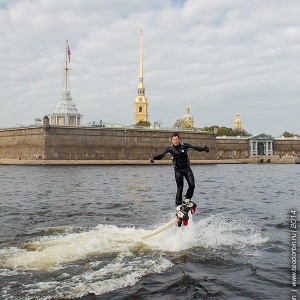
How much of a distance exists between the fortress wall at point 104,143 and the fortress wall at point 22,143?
236 cm

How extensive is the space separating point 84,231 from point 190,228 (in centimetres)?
291

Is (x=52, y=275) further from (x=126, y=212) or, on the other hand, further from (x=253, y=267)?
(x=126, y=212)

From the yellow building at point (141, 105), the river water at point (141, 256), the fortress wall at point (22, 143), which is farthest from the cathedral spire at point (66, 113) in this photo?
the river water at point (141, 256)

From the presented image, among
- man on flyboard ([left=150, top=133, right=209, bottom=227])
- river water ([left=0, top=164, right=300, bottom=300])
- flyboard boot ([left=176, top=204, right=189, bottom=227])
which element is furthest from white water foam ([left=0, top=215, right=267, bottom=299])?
man on flyboard ([left=150, top=133, right=209, bottom=227])

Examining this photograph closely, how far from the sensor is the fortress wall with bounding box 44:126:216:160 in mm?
68312

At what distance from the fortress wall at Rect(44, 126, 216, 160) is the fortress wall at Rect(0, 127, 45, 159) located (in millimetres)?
2357

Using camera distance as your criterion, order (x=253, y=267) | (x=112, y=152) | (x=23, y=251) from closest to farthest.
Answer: (x=253, y=267), (x=23, y=251), (x=112, y=152)

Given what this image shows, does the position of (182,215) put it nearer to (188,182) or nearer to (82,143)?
(188,182)

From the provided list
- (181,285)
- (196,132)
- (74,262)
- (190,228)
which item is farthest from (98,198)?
(196,132)

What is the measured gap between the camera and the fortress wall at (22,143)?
68.5 m

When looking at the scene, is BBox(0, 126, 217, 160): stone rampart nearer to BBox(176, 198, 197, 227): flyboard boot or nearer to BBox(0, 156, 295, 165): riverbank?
BBox(0, 156, 295, 165): riverbank

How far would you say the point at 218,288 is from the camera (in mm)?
6719

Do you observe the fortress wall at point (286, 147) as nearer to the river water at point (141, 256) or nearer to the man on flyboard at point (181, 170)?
the river water at point (141, 256)

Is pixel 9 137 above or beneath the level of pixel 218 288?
above
